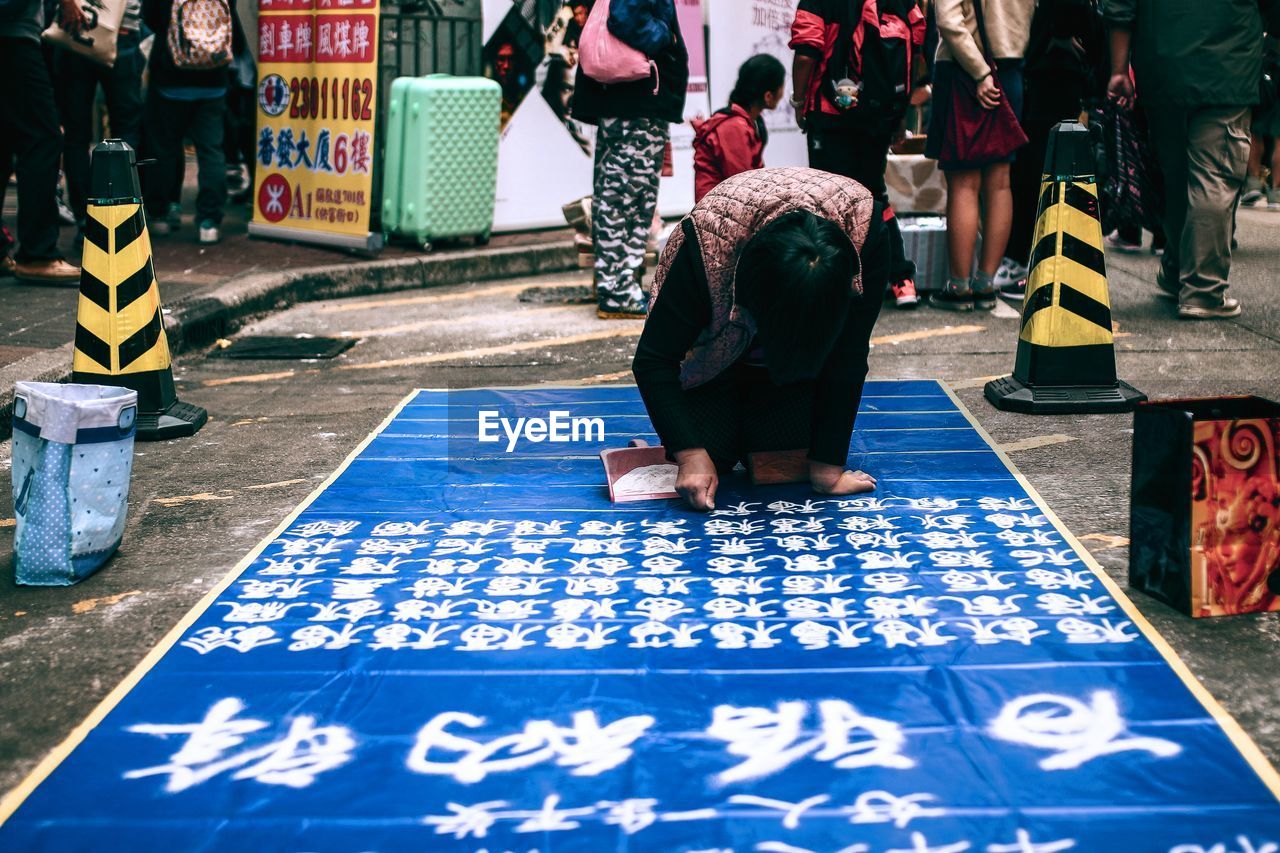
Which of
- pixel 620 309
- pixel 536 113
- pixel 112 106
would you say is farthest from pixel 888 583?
pixel 536 113

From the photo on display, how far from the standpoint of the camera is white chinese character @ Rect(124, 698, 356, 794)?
2.28m

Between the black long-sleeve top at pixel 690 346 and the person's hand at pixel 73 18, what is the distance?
4.02 meters

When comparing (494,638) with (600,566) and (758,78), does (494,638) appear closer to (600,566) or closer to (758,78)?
(600,566)

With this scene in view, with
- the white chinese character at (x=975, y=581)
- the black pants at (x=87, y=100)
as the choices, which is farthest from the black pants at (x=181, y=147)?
the white chinese character at (x=975, y=581)

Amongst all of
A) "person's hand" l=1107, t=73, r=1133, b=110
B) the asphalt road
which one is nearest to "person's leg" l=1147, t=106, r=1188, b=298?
"person's hand" l=1107, t=73, r=1133, b=110

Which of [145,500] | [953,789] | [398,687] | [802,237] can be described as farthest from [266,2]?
[953,789]

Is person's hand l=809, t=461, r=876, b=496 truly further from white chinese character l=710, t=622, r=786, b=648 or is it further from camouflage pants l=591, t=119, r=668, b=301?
camouflage pants l=591, t=119, r=668, b=301

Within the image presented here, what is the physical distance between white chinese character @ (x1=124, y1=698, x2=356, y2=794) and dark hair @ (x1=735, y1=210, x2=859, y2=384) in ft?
4.21

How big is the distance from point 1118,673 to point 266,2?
6.93m

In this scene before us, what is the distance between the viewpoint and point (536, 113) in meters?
8.87

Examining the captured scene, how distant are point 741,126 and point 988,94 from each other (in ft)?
3.38

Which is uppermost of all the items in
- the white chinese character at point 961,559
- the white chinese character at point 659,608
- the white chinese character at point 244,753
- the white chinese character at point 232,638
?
the white chinese character at point 961,559

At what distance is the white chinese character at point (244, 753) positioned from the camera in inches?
89.6

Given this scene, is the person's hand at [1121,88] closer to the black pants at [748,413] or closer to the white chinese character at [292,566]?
the black pants at [748,413]
